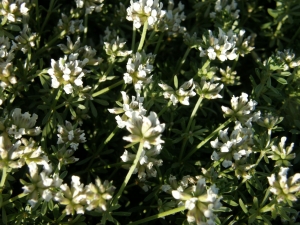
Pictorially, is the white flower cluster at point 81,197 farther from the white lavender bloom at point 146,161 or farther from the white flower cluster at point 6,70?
the white flower cluster at point 6,70

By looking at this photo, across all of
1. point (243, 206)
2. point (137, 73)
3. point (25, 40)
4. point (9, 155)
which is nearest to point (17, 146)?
point (9, 155)

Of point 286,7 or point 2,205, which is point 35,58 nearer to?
point 2,205

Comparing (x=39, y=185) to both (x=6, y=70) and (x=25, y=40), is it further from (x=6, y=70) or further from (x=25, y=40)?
(x=25, y=40)

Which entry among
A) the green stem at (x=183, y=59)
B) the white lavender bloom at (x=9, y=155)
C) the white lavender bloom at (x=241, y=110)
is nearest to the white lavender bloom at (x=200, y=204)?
the white lavender bloom at (x=241, y=110)

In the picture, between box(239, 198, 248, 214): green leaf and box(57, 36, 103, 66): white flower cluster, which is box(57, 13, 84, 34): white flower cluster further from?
box(239, 198, 248, 214): green leaf

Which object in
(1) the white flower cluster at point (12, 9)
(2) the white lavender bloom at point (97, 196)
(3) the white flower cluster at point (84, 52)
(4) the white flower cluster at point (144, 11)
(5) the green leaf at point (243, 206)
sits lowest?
(5) the green leaf at point (243, 206)

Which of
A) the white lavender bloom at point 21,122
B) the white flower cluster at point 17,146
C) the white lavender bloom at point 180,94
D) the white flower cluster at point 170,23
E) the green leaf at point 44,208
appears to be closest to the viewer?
the white flower cluster at point 17,146

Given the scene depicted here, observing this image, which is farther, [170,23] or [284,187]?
[170,23]

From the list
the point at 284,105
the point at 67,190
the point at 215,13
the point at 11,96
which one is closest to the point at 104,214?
the point at 67,190
